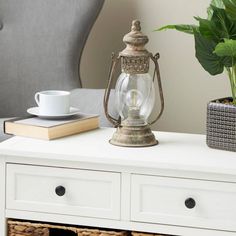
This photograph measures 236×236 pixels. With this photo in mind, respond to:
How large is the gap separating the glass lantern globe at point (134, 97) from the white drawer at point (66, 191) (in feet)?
0.61

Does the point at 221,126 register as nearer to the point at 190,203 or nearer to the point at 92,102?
the point at 190,203

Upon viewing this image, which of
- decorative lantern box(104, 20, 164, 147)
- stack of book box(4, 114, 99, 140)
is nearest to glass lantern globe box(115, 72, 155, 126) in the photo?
decorative lantern box(104, 20, 164, 147)

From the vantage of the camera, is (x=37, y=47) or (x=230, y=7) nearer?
(x=230, y=7)

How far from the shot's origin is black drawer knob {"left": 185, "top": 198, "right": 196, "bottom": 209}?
149 cm

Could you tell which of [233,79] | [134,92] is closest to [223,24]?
[233,79]

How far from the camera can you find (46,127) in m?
1.64

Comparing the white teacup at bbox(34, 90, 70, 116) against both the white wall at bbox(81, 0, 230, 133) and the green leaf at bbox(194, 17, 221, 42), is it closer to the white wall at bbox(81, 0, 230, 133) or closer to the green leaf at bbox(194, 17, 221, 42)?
the green leaf at bbox(194, 17, 221, 42)

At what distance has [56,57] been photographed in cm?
231

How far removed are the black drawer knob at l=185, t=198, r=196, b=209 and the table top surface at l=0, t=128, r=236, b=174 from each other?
8 centimetres

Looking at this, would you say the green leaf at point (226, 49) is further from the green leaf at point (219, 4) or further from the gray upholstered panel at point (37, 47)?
the gray upholstered panel at point (37, 47)

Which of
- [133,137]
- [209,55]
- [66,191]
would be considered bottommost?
[66,191]

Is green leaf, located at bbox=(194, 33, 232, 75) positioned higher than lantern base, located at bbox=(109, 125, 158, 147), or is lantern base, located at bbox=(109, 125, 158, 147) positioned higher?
green leaf, located at bbox=(194, 33, 232, 75)

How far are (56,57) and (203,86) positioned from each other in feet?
1.74

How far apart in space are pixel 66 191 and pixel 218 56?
483 millimetres
